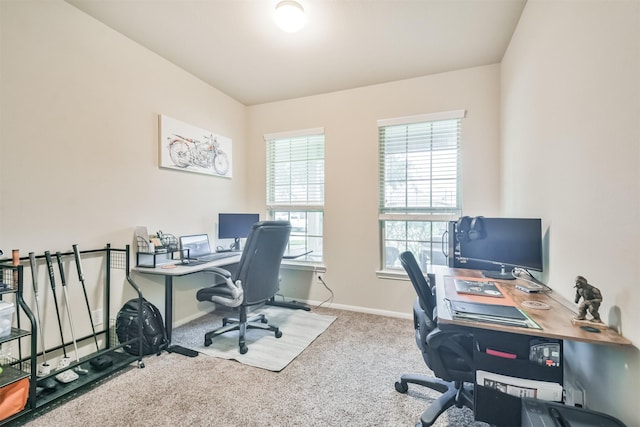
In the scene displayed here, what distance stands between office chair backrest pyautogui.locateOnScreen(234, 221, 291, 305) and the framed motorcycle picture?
1321mm

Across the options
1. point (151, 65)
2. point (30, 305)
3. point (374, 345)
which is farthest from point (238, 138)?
point (374, 345)

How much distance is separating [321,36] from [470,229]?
205cm

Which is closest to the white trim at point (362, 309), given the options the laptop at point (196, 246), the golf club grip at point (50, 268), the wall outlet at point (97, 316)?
the laptop at point (196, 246)

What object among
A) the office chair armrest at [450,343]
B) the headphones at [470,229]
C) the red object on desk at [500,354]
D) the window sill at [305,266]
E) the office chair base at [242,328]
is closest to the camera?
the red object on desk at [500,354]

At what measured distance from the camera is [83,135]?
2.27 meters

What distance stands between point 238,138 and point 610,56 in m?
3.65

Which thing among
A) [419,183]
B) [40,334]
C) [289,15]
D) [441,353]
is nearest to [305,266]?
[419,183]

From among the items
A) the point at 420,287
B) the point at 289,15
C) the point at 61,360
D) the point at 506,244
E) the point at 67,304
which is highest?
the point at 289,15

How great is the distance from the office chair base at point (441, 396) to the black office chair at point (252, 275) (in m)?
1.31

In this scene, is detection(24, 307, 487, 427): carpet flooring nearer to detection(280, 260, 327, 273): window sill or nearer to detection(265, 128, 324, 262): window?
detection(280, 260, 327, 273): window sill

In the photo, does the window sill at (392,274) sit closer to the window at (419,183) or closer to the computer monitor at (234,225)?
the window at (419,183)

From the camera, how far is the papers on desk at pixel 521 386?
4.01 ft

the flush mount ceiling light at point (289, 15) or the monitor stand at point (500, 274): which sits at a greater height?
the flush mount ceiling light at point (289, 15)

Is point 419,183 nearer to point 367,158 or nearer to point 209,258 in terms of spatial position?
point 367,158
